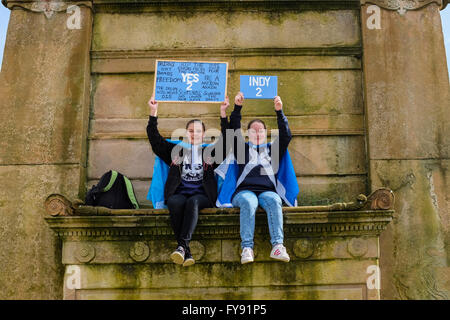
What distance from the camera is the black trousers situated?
7.37 metres

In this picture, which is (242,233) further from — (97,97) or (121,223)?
(97,97)

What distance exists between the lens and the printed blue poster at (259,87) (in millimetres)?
8383

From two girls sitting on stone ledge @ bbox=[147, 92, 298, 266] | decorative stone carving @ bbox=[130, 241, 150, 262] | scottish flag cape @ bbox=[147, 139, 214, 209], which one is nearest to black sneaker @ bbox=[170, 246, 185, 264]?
two girls sitting on stone ledge @ bbox=[147, 92, 298, 266]

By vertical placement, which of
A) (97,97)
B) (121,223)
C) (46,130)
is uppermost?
(97,97)

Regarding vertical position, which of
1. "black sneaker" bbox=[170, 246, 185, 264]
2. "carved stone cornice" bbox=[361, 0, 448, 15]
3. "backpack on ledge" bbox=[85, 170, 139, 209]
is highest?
"carved stone cornice" bbox=[361, 0, 448, 15]

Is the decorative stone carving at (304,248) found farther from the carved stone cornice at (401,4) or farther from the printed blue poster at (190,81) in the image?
the carved stone cornice at (401,4)

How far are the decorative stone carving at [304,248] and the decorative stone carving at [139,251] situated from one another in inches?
70.5

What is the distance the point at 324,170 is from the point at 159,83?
8.23ft

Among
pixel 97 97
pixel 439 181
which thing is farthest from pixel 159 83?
pixel 439 181

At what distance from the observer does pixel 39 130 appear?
898cm

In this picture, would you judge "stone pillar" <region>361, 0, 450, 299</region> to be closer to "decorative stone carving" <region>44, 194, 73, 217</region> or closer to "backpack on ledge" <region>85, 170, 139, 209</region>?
"backpack on ledge" <region>85, 170, 139, 209</region>

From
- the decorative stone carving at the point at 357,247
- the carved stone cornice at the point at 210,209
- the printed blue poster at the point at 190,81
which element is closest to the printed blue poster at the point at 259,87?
the printed blue poster at the point at 190,81

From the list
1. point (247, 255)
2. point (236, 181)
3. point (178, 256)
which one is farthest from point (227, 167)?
point (178, 256)

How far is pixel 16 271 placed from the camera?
333 inches
